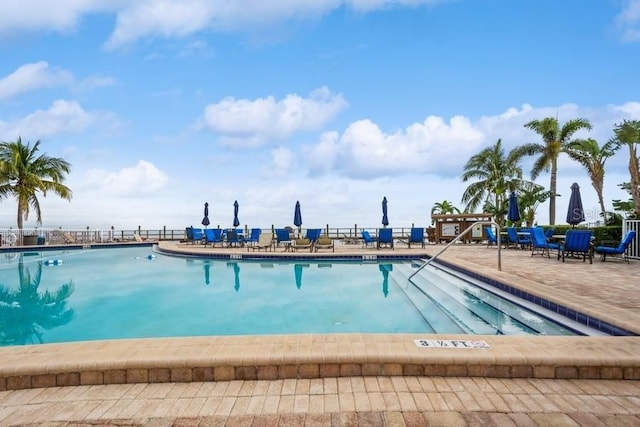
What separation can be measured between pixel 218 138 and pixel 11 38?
7555 mm

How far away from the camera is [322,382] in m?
2.60

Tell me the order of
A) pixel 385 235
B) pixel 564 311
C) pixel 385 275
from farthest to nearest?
pixel 385 235 → pixel 385 275 → pixel 564 311

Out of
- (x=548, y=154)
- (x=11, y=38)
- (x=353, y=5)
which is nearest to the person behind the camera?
(x=11, y=38)

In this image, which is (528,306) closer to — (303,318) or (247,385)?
(303,318)

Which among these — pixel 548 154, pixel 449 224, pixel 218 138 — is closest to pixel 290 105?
pixel 218 138

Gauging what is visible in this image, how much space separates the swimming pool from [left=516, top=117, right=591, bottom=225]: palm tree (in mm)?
14721

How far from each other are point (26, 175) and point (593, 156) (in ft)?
89.5

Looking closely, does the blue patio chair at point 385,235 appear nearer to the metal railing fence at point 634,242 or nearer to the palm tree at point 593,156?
the metal railing fence at point 634,242

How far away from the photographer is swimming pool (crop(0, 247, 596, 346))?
16.1ft

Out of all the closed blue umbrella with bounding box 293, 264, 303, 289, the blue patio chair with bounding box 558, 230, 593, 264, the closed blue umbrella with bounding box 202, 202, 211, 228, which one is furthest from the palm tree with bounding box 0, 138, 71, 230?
the blue patio chair with bounding box 558, 230, 593, 264

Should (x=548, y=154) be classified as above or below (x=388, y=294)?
above

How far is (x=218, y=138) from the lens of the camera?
1573 centimetres

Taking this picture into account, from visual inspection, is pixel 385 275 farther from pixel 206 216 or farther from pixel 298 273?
pixel 206 216

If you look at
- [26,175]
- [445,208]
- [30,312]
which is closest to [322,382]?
[30,312]
